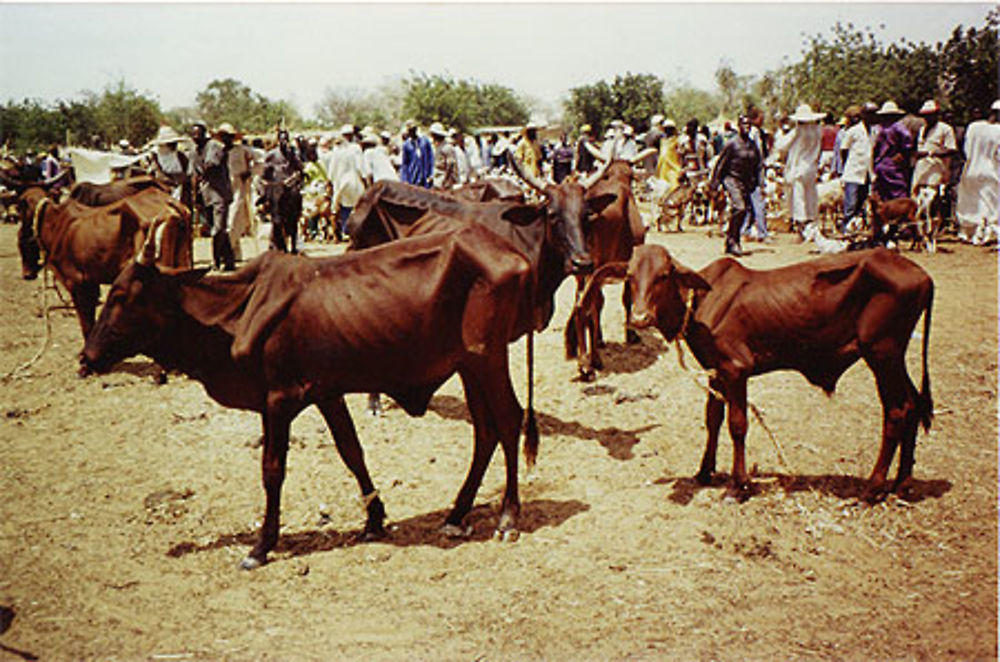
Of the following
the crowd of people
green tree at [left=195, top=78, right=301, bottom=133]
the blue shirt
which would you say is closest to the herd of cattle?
the crowd of people

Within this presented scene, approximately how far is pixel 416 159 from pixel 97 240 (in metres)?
8.82

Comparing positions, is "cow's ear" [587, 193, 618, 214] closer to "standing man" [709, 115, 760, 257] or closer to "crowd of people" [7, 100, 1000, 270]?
"crowd of people" [7, 100, 1000, 270]

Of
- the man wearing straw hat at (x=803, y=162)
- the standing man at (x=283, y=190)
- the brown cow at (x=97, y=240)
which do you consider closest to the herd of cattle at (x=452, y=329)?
the brown cow at (x=97, y=240)

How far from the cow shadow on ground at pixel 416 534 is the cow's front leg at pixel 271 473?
0.19 metres

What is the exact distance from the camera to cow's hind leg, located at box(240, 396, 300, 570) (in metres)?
5.01

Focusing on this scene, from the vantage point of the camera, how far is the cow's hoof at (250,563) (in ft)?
16.4

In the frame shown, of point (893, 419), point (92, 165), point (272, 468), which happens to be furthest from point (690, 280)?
point (92, 165)

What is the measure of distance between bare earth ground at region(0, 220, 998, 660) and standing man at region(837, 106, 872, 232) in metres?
6.68

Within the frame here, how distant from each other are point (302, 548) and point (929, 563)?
375 cm

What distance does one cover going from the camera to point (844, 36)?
114ft

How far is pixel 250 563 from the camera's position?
5004 mm

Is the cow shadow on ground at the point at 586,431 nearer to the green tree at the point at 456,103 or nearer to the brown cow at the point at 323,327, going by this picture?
the brown cow at the point at 323,327

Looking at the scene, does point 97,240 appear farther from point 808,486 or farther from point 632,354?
point 808,486

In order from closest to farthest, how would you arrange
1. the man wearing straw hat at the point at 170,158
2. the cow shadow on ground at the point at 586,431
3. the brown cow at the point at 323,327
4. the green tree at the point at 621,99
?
1. the brown cow at the point at 323,327
2. the cow shadow on ground at the point at 586,431
3. the man wearing straw hat at the point at 170,158
4. the green tree at the point at 621,99
